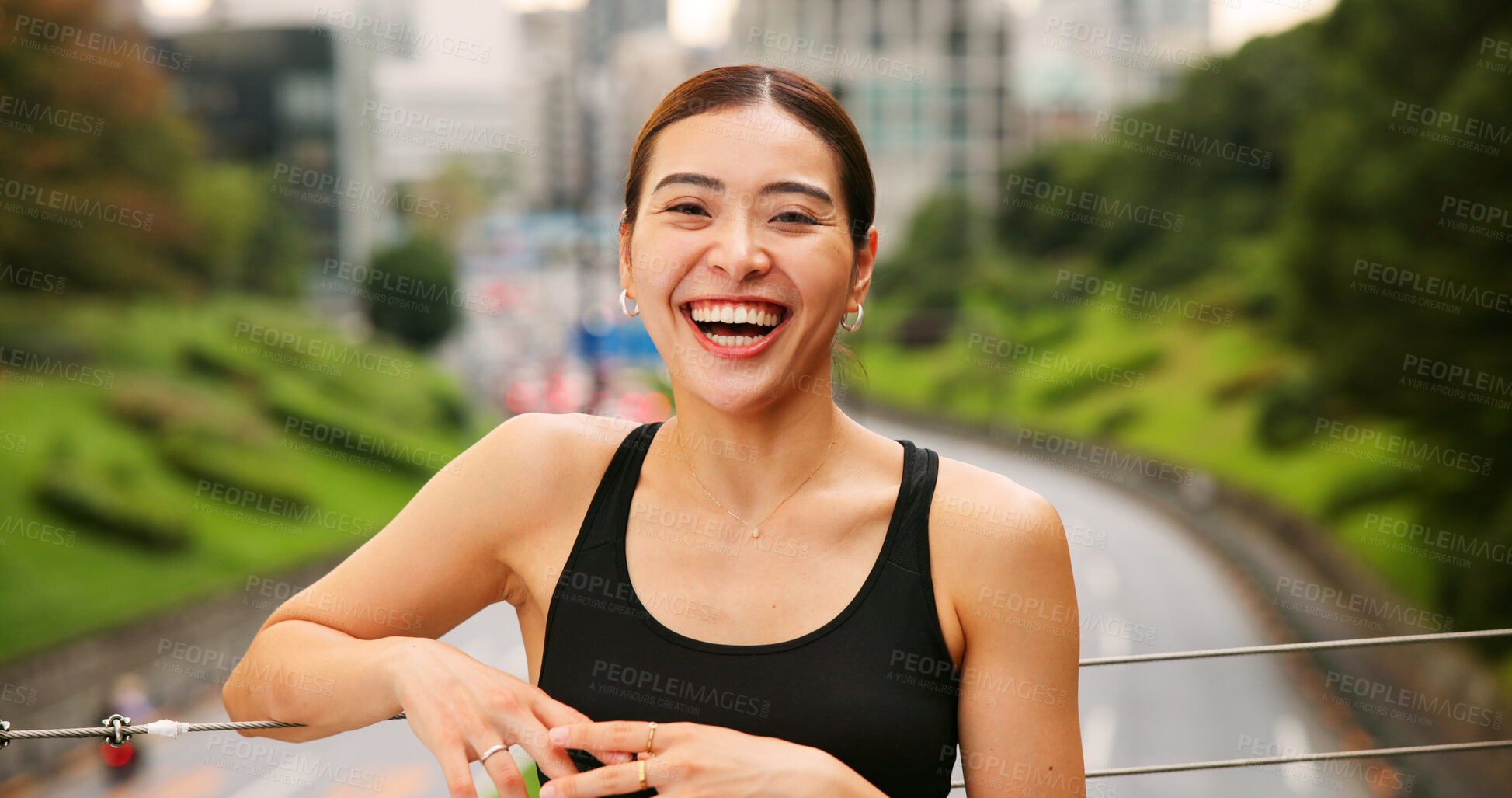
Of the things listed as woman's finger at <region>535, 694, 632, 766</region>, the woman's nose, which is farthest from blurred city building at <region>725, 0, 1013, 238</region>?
woman's finger at <region>535, 694, 632, 766</region>

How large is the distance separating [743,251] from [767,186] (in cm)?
10

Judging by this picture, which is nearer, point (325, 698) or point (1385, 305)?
point (325, 698)

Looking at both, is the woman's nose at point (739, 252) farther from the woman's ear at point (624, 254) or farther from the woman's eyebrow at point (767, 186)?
the woman's ear at point (624, 254)

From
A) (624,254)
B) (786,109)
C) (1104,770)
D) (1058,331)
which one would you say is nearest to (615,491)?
(624,254)

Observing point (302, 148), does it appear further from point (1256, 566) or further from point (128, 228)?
point (1256, 566)

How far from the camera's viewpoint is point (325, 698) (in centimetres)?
157

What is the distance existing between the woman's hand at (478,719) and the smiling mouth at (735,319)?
51 cm

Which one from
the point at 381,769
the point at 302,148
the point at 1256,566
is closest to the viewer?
the point at 381,769

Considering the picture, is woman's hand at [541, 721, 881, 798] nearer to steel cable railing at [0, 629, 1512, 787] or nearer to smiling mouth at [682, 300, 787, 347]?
steel cable railing at [0, 629, 1512, 787]

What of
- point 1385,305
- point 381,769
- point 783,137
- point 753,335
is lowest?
point 381,769

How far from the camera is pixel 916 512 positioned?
1588mm

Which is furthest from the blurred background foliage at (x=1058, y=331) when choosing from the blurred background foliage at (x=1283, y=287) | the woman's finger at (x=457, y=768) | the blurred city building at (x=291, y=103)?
the blurred city building at (x=291, y=103)

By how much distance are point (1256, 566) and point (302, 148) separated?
95.7 feet

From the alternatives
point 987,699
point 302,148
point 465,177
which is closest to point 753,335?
point 987,699
